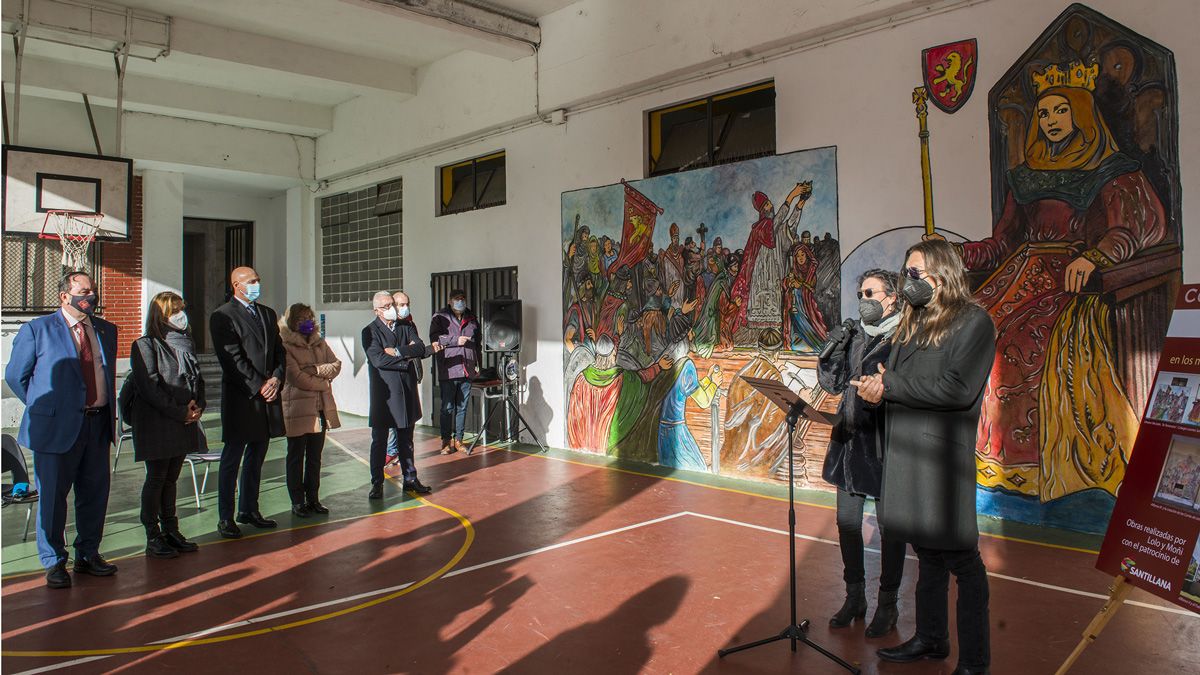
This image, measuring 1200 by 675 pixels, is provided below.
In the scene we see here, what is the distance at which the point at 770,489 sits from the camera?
23.1 feet

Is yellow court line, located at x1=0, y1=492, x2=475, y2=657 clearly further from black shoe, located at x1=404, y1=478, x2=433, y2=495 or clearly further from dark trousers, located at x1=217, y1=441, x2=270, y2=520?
black shoe, located at x1=404, y1=478, x2=433, y2=495

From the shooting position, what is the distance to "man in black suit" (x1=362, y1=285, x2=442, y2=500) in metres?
6.48

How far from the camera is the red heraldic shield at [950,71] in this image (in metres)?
5.90

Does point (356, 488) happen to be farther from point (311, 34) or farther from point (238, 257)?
point (238, 257)

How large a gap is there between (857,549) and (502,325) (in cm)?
605

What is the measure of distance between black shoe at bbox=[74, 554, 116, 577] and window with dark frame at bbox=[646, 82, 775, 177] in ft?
19.3

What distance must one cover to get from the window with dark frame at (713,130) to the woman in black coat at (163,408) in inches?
194

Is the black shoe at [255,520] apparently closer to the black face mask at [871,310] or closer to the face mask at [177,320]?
the face mask at [177,320]

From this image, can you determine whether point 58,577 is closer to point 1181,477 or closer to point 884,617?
point 884,617

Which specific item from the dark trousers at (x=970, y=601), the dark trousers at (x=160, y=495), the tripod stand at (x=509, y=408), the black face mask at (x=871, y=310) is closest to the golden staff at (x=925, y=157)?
the black face mask at (x=871, y=310)

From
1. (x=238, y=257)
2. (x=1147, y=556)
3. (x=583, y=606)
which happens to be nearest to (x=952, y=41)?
(x=1147, y=556)

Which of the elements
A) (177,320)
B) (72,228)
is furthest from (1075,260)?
(72,228)

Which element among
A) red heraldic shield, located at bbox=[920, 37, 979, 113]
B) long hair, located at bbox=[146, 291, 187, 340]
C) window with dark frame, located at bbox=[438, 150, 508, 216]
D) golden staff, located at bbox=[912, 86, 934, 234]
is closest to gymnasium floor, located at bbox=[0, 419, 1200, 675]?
long hair, located at bbox=[146, 291, 187, 340]

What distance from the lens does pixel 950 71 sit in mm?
6000
